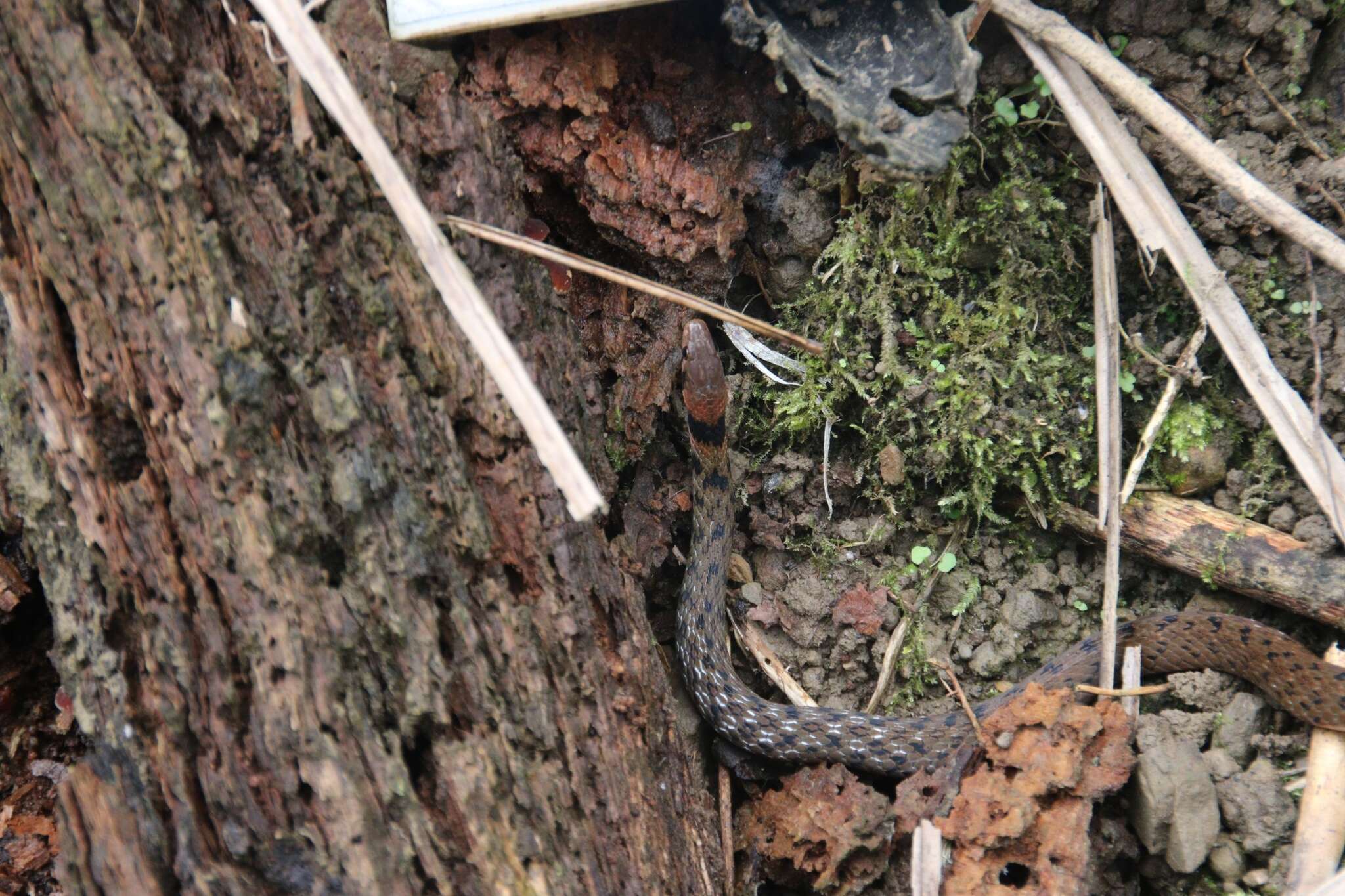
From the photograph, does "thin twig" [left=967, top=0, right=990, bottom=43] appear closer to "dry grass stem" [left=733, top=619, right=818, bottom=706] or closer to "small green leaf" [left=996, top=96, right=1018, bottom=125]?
Answer: "small green leaf" [left=996, top=96, right=1018, bottom=125]

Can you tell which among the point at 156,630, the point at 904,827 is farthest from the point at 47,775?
the point at 904,827

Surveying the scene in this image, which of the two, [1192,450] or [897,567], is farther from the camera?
[897,567]

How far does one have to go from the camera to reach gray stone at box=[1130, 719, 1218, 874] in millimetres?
3178

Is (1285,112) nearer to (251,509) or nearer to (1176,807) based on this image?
(1176,807)

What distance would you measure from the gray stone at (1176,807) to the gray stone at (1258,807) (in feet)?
0.29

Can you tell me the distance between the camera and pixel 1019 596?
386 cm

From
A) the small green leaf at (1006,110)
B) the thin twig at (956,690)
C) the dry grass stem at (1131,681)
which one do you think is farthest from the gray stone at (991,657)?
the small green leaf at (1006,110)

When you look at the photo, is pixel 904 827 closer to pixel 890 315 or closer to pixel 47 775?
pixel 890 315

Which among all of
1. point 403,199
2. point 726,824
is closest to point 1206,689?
point 726,824

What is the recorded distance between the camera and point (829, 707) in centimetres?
387

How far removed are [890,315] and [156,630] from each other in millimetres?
2906

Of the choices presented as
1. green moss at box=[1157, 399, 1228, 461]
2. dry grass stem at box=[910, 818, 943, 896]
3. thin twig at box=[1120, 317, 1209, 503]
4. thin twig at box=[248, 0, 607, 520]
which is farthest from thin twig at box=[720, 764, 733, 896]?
green moss at box=[1157, 399, 1228, 461]

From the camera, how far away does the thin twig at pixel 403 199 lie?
7.83 feet

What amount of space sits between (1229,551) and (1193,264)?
115cm
